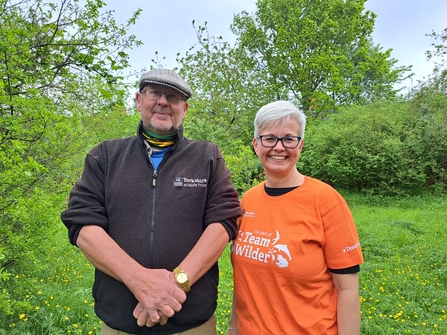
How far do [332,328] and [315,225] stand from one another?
0.53m

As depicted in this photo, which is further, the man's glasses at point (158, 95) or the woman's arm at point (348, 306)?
the man's glasses at point (158, 95)

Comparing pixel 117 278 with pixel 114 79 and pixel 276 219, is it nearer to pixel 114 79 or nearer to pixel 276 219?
pixel 276 219

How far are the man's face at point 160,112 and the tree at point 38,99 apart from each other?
1324 millimetres

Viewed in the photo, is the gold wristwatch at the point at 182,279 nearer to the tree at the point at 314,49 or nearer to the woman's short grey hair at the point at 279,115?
the woman's short grey hair at the point at 279,115

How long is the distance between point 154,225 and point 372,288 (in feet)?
15.8

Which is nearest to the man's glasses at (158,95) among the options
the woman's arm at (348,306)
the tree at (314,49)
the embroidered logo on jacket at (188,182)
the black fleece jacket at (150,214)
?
the black fleece jacket at (150,214)

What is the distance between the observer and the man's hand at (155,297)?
66.1 inches

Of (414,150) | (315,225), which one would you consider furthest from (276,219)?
(414,150)

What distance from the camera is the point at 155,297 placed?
1.69 metres

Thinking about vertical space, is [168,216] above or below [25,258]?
above

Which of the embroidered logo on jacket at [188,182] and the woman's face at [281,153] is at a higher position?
the woman's face at [281,153]

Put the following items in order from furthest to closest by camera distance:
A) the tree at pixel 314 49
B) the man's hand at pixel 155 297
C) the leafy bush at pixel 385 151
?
the tree at pixel 314 49
the leafy bush at pixel 385 151
the man's hand at pixel 155 297

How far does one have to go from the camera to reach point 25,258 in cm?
327

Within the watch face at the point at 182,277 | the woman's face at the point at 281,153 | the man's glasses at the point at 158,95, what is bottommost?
the watch face at the point at 182,277
